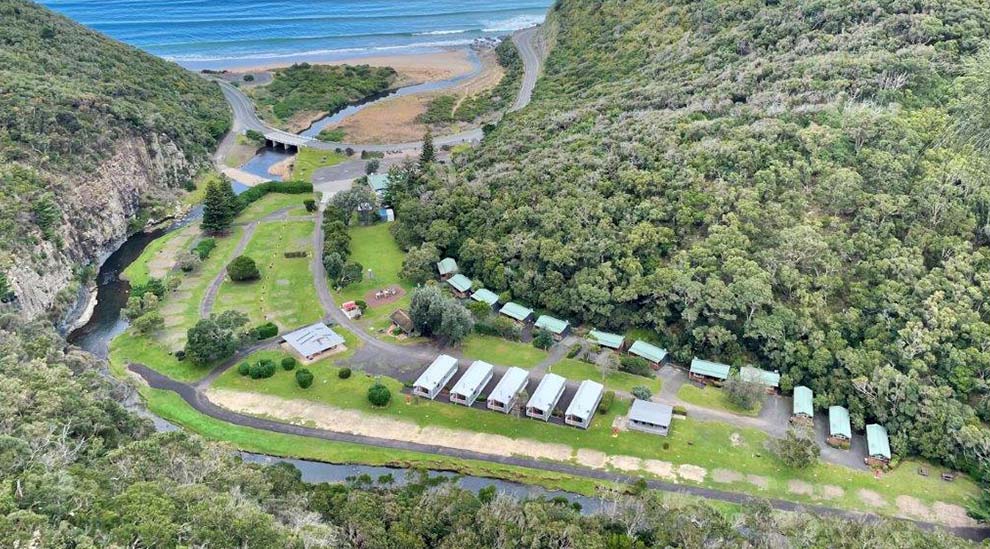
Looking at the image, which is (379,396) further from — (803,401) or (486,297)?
(803,401)

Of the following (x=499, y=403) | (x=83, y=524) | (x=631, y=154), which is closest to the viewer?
(x=83, y=524)

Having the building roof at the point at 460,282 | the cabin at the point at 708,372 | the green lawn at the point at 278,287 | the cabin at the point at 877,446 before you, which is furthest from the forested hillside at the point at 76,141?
the cabin at the point at 877,446

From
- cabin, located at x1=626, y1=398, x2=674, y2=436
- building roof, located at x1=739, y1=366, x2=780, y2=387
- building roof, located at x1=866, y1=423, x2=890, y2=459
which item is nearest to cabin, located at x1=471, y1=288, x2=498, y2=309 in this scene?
cabin, located at x1=626, y1=398, x2=674, y2=436

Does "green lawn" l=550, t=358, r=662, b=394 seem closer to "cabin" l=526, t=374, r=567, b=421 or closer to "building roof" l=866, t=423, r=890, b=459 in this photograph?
"cabin" l=526, t=374, r=567, b=421

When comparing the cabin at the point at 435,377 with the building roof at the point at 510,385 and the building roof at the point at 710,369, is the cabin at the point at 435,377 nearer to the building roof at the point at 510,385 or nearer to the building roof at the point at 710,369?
the building roof at the point at 510,385

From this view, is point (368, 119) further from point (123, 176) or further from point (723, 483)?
point (723, 483)

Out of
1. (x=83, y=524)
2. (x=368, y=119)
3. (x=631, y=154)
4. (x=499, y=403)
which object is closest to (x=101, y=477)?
(x=83, y=524)
